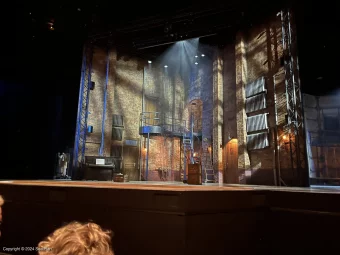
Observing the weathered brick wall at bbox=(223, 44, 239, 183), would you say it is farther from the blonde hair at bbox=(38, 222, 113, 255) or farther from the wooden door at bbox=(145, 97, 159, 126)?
the blonde hair at bbox=(38, 222, 113, 255)

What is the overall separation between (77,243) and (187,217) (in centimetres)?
95

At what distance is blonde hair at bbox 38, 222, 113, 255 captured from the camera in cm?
72

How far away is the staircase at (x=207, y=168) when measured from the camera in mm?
11930

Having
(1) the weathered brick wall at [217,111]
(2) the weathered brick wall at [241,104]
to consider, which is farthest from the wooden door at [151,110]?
(2) the weathered brick wall at [241,104]

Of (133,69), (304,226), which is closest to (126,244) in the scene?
(304,226)

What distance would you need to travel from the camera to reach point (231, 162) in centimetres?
1148

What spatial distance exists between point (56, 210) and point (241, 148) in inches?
374

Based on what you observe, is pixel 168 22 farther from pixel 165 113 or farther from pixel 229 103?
pixel 165 113

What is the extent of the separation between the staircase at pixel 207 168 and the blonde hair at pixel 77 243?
11.3m

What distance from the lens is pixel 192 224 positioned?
62.4 inches

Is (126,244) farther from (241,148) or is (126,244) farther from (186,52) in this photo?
(186,52)

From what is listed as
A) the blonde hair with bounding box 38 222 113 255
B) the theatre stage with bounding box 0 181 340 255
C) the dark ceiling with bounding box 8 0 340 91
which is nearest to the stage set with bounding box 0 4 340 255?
the theatre stage with bounding box 0 181 340 255

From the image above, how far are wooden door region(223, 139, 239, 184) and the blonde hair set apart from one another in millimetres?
10722

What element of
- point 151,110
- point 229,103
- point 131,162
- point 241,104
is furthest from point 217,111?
point 131,162
